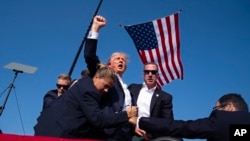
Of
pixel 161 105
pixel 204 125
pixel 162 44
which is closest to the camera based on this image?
pixel 204 125

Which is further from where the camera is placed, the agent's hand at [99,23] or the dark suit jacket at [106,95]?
the agent's hand at [99,23]

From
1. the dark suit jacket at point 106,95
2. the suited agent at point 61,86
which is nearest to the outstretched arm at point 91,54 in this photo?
the dark suit jacket at point 106,95

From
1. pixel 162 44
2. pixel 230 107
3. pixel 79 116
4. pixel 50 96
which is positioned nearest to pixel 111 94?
pixel 79 116

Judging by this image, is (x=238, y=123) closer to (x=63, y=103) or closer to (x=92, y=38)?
(x=63, y=103)

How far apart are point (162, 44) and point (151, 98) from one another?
3663 mm

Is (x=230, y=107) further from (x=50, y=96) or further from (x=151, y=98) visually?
(x=50, y=96)

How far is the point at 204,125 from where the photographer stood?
107 inches

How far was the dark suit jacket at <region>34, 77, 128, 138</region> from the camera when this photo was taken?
309 cm

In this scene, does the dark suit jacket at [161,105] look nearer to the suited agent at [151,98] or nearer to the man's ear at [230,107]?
the suited agent at [151,98]

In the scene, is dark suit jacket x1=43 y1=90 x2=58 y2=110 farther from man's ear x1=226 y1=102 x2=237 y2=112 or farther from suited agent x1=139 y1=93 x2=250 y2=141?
man's ear x1=226 y1=102 x2=237 y2=112

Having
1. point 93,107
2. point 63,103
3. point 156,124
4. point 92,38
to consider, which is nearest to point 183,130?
point 156,124

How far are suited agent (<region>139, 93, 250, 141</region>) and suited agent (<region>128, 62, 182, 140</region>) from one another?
205 cm

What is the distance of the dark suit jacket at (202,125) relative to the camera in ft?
8.65

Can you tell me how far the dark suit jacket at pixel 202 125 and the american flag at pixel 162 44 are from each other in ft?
18.6
